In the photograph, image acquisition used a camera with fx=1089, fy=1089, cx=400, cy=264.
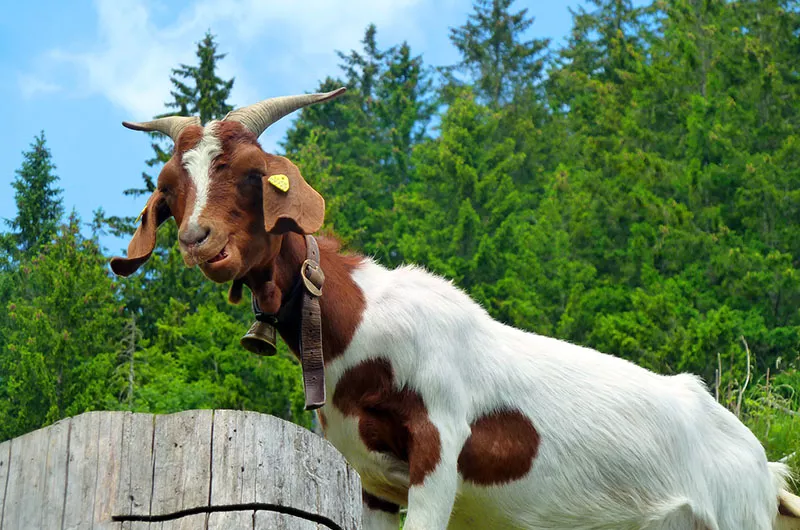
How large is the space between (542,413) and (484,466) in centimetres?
44

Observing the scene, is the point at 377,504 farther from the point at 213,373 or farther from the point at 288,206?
the point at 213,373

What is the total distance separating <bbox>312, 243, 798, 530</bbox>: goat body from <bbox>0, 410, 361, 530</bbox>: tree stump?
1.92m

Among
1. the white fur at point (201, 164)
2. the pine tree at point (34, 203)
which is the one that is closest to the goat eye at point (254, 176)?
the white fur at point (201, 164)

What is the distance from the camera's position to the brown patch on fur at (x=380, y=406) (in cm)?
505

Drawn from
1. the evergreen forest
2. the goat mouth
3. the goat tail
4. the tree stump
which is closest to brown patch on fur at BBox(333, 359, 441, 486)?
the goat mouth

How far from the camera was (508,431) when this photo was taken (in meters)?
5.36

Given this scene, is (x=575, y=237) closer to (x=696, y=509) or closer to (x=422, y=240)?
(x=422, y=240)

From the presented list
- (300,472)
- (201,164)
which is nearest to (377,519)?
(201,164)

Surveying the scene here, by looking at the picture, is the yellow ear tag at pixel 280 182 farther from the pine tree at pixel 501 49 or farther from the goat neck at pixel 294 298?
the pine tree at pixel 501 49

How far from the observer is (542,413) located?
5480 millimetres

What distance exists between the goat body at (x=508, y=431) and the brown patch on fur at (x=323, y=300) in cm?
4

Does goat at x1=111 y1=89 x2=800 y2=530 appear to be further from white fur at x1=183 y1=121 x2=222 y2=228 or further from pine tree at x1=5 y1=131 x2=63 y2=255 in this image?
pine tree at x1=5 y1=131 x2=63 y2=255

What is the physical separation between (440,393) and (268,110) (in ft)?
5.17

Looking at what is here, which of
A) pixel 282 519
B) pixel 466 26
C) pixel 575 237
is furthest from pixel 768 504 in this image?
pixel 466 26
